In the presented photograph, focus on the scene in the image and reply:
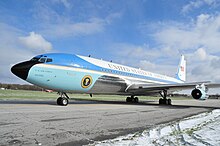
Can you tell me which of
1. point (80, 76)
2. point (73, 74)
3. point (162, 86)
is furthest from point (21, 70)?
point (162, 86)

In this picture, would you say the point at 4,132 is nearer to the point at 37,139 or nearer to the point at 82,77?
the point at 37,139

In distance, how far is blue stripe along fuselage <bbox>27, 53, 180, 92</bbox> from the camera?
40.6 feet

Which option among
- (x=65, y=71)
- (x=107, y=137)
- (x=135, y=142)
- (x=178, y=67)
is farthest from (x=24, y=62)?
(x=178, y=67)

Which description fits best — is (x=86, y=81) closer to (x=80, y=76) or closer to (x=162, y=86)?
(x=80, y=76)

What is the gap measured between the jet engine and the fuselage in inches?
234

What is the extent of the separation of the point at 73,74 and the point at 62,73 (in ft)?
2.79

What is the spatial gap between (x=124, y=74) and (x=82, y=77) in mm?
5968

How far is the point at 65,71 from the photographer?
13672mm

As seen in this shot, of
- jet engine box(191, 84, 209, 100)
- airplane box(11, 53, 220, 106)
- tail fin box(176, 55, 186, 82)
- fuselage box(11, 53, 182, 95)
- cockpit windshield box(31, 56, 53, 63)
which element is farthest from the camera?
tail fin box(176, 55, 186, 82)

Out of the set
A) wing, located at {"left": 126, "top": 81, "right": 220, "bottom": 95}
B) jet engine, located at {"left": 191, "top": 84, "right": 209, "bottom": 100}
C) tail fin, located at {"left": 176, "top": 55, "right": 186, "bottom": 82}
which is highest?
tail fin, located at {"left": 176, "top": 55, "right": 186, "bottom": 82}

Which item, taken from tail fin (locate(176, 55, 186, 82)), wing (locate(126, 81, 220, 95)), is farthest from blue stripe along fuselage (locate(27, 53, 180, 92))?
tail fin (locate(176, 55, 186, 82))

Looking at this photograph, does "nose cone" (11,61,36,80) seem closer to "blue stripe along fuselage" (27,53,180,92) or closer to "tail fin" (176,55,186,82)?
"blue stripe along fuselage" (27,53,180,92)

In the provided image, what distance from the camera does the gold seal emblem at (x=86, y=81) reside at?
14.8 meters

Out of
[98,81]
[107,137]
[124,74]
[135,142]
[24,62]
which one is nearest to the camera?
[135,142]
